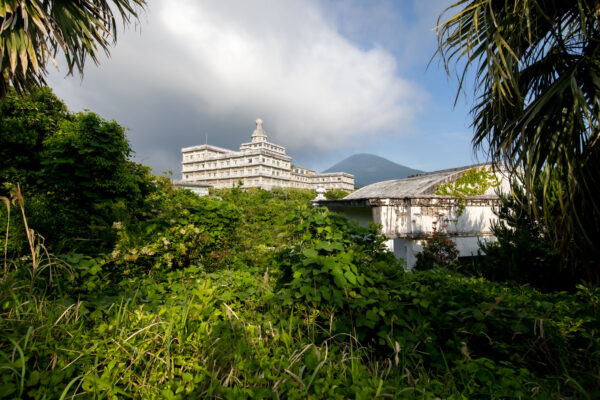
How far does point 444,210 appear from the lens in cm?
589

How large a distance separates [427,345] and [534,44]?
420cm

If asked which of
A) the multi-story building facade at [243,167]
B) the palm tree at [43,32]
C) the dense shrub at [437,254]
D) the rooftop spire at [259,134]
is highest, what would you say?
the rooftop spire at [259,134]

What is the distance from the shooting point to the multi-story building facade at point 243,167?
216 ft

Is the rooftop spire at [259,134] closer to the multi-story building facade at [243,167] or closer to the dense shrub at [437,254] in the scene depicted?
the multi-story building facade at [243,167]

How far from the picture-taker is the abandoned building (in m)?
5.73

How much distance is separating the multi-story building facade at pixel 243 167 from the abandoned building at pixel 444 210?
5570cm

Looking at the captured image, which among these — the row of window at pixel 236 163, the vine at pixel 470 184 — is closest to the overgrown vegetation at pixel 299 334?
the vine at pixel 470 184

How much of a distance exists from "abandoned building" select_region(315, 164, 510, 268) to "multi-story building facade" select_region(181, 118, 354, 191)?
183ft

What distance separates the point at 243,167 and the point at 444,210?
65287 millimetres

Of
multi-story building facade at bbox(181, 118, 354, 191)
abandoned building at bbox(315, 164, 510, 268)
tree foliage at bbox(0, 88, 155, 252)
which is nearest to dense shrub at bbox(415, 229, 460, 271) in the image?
abandoned building at bbox(315, 164, 510, 268)

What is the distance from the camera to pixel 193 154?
75.8 metres

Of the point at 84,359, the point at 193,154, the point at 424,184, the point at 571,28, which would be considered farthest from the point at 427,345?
the point at 193,154

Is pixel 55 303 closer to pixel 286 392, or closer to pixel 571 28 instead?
pixel 286 392

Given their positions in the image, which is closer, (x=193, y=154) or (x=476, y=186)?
(x=476, y=186)
